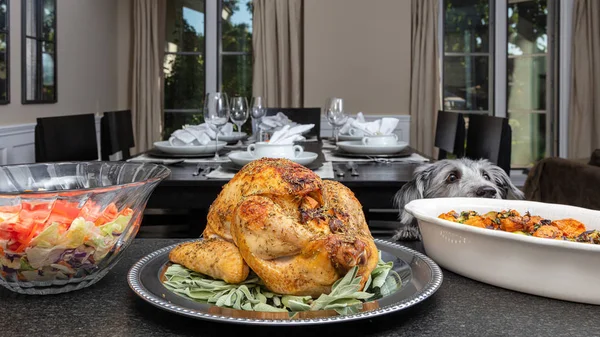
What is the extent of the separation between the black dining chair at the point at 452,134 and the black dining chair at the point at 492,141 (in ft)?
1.49

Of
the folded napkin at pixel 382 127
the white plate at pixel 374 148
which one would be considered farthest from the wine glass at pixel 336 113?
the white plate at pixel 374 148

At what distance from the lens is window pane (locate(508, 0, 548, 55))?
5766 mm

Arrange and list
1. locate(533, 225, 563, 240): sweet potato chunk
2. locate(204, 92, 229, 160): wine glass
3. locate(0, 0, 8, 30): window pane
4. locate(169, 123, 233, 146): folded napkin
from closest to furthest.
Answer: locate(533, 225, 563, 240): sweet potato chunk < locate(204, 92, 229, 160): wine glass < locate(169, 123, 233, 146): folded napkin < locate(0, 0, 8, 30): window pane

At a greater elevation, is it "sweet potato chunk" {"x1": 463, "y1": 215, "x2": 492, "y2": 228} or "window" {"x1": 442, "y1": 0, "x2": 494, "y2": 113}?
"window" {"x1": 442, "y1": 0, "x2": 494, "y2": 113}

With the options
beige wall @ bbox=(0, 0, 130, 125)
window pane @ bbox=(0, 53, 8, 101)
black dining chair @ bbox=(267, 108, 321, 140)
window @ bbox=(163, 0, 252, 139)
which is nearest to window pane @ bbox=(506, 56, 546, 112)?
black dining chair @ bbox=(267, 108, 321, 140)

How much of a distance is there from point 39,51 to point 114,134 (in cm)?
134

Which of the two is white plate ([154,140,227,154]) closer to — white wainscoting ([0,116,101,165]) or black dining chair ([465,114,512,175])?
black dining chair ([465,114,512,175])

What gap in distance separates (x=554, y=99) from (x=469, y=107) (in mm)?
805

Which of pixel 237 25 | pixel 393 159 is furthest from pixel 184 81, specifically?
pixel 393 159

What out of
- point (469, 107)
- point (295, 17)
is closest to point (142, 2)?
point (295, 17)

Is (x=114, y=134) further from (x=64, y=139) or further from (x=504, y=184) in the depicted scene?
(x=504, y=184)

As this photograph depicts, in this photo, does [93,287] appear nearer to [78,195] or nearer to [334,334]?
[78,195]

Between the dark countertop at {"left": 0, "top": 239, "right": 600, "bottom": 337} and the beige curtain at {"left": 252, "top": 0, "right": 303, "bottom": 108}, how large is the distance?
4.99 meters

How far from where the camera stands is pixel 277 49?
568cm
